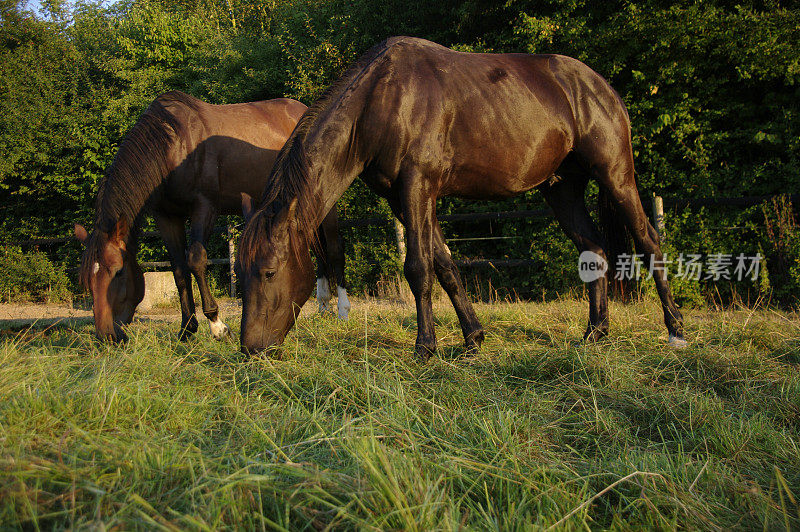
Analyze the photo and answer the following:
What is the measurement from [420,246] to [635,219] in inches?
76.9

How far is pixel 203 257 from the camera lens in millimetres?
4445

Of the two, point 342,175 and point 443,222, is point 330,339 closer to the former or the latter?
point 342,175

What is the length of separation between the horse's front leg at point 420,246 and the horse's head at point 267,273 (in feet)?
2.38

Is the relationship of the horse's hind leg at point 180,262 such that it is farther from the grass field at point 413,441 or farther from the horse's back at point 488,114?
the horse's back at point 488,114

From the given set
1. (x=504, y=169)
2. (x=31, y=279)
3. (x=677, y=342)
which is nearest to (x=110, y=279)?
(x=504, y=169)

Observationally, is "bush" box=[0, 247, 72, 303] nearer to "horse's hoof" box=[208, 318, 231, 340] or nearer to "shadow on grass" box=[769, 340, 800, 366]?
"horse's hoof" box=[208, 318, 231, 340]

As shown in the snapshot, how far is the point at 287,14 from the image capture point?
538 inches

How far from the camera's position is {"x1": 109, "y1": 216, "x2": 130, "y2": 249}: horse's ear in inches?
161

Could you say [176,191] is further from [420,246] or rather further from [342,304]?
[420,246]

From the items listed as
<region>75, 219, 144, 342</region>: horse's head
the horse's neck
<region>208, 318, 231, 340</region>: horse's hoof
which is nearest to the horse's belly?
the horse's neck

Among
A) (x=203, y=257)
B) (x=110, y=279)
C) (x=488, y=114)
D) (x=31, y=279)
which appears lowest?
(x=31, y=279)

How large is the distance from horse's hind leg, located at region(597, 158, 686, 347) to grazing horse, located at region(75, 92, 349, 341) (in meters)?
2.51

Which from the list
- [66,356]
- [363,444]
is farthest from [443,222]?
[363,444]

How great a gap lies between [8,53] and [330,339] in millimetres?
16539
